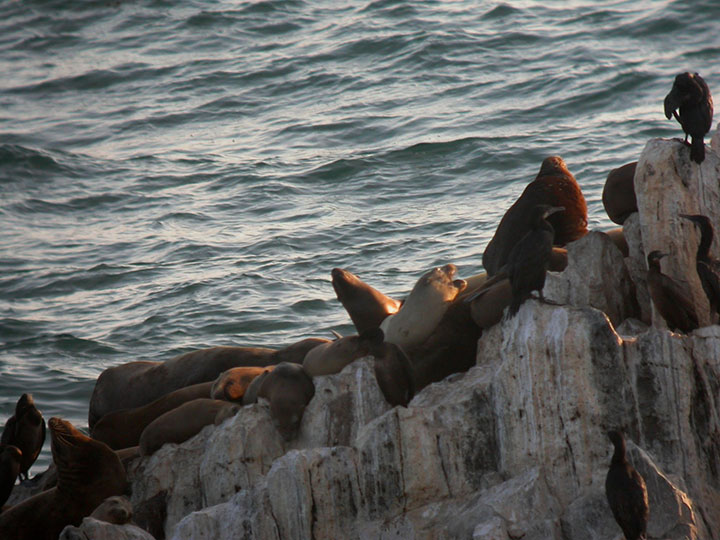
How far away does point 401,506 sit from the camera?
301 inches

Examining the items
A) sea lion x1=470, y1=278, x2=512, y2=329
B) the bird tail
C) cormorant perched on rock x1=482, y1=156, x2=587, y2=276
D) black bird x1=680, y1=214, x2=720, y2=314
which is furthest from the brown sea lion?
the bird tail

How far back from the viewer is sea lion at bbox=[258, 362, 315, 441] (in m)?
8.83

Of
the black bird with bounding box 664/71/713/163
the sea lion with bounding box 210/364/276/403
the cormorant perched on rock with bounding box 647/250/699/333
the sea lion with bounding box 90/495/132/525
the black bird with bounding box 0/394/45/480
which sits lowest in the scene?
the black bird with bounding box 0/394/45/480

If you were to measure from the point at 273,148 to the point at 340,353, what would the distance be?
1284 cm

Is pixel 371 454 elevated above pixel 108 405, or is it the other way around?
pixel 371 454

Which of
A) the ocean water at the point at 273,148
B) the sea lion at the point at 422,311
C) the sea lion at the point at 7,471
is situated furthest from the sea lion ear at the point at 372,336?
the ocean water at the point at 273,148

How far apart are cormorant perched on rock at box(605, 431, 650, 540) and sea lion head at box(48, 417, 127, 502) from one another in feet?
14.0

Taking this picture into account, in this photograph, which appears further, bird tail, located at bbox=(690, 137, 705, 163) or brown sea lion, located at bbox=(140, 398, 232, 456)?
brown sea lion, located at bbox=(140, 398, 232, 456)

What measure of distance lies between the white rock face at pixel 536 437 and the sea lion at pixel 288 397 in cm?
11

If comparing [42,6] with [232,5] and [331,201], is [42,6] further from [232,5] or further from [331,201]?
[331,201]

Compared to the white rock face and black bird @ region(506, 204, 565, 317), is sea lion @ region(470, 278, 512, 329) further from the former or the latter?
black bird @ region(506, 204, 565, 317)

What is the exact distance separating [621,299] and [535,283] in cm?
135

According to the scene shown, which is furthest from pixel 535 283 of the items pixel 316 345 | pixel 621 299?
pixel 316 345

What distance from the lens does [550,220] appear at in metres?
10.6
